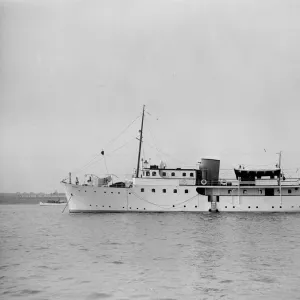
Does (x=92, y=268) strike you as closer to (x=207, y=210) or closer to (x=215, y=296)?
(x=215, y=296)

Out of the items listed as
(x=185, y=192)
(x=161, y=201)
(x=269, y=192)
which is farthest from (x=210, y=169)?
(x=161, y=201)

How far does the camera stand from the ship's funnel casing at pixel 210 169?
4878 centimetres

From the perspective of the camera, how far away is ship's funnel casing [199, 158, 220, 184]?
160 ft

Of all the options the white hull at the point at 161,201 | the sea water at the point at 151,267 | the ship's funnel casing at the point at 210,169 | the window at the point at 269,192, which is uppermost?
the ship's funnel casing at the point at 210,169

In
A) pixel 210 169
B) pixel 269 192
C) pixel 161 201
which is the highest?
pixel 210 169

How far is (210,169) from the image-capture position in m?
49.4

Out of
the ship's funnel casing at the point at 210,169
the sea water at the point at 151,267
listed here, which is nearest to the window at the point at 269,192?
the ship's funnel casing at the point at 210,169

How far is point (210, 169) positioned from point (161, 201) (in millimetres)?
6984

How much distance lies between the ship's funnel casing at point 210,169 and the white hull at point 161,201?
8.00ft

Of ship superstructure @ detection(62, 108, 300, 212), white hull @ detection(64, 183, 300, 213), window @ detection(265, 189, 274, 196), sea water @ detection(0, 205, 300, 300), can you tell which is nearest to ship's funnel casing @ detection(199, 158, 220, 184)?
ship superstructure @ detection(62, 108, 300, 212)

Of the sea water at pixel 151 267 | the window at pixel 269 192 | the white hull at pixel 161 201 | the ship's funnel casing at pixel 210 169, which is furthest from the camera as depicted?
the ship's funnel casing at pixel 210 169

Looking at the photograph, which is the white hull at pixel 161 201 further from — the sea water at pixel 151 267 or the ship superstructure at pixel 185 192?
the sea water at pixel 151 267

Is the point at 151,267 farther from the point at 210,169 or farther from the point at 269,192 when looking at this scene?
the point at 269,192

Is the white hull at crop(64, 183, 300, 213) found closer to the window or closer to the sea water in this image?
the window
